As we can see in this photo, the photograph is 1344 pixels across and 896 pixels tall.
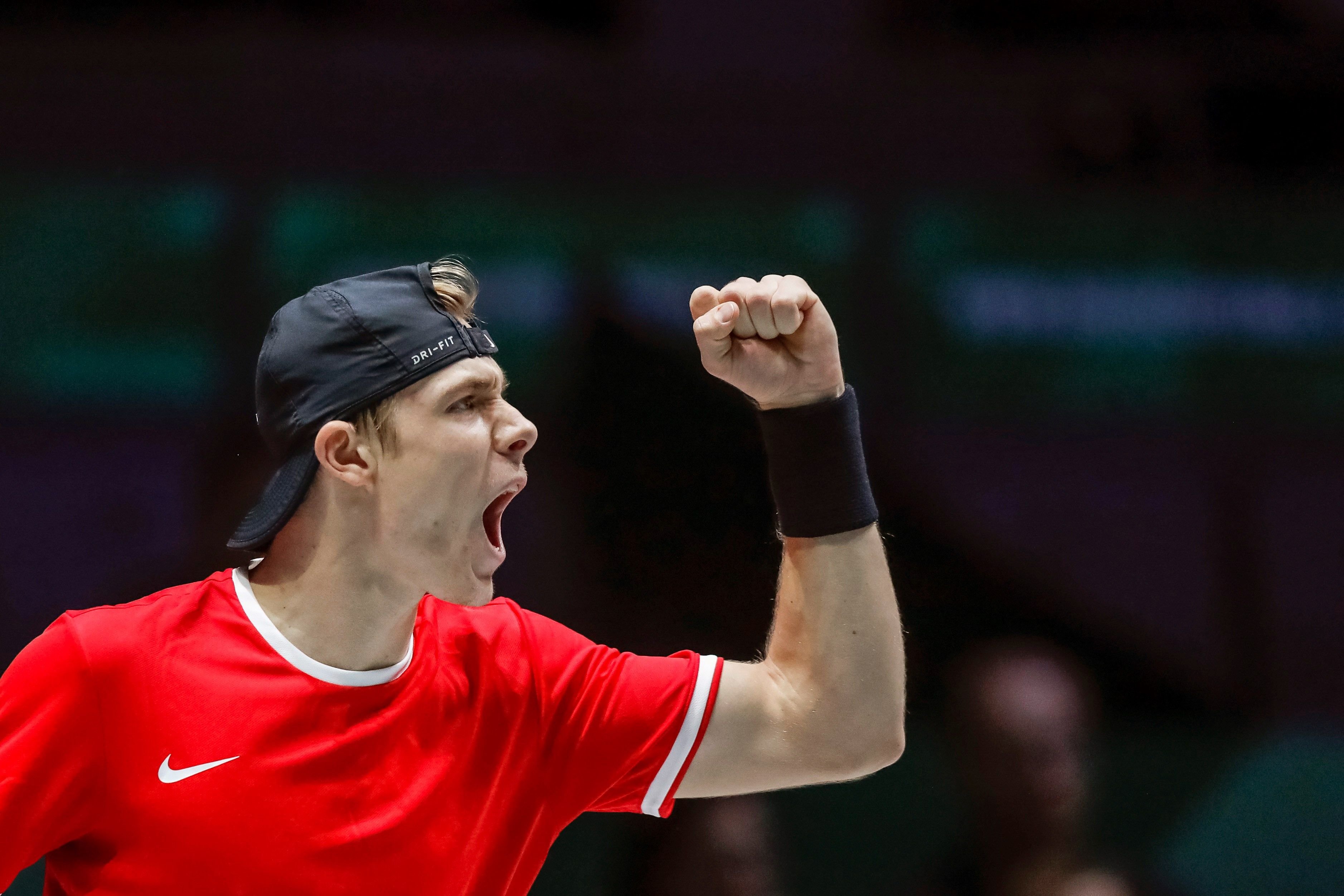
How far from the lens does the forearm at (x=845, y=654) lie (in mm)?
1401

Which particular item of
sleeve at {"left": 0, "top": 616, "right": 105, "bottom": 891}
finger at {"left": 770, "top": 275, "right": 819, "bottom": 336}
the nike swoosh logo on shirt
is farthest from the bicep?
sleeve at {"left": 0, "top": 616, "right": 105, "bottom": 891}

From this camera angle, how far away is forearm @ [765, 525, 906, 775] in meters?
1.40

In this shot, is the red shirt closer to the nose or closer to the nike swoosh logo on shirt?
the nike swoosh logo on shirt

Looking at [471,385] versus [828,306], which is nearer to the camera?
[471,385]

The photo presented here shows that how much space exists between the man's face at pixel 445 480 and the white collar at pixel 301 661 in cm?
12

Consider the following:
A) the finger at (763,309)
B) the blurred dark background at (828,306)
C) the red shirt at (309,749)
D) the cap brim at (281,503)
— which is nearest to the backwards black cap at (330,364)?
the cap brim at (281,503)

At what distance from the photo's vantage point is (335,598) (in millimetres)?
1391

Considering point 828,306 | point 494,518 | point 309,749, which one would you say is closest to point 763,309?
point 494,518

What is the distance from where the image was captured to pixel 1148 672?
2619 mm

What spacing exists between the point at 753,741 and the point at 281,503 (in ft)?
2.02

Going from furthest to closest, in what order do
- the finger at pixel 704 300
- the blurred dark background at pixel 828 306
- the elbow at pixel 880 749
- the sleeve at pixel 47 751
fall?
the blurred dark background at pixel 828 306, the elbow at pixel 880 749, the finger at pixel 704 300, the sleeve at pixel 47 751

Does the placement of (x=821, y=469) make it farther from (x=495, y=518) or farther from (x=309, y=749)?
(x=309, y=749)

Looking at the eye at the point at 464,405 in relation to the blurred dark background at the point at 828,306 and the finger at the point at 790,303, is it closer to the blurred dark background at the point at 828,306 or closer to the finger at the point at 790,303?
the finger at the point at 790,303

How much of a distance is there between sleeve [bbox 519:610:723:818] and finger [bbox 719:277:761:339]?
0.40 metres
